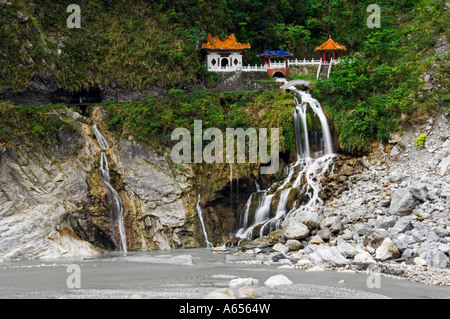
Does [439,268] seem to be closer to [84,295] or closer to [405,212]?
[405,212]

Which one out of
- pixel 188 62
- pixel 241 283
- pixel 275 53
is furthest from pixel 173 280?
pixel 275 53

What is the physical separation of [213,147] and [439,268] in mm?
16838

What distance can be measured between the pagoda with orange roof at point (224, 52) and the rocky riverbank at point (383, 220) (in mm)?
12935

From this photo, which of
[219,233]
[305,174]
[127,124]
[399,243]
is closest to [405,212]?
[399,243]

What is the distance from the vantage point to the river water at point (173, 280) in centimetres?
1505

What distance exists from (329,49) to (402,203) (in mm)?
18710

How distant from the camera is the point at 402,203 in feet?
76.7

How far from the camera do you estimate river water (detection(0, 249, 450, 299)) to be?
49.4 ft

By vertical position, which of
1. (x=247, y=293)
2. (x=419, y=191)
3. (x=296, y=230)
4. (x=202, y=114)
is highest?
(x=202, y=114)

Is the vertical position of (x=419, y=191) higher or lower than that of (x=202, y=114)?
lower

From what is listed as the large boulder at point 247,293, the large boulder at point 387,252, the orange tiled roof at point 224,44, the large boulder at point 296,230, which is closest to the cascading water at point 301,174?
the large boulder at point 296,230

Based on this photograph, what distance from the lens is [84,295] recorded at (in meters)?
15.1

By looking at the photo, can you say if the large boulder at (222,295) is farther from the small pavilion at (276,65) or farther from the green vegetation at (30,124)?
the small pavilion at (276,65)

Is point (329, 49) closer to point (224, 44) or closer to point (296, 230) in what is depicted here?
point (224, 44)
